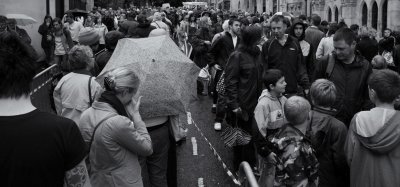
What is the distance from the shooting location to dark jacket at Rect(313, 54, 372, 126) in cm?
573

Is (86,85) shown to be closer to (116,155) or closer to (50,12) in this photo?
(116,155)

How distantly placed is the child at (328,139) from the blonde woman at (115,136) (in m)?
1.46

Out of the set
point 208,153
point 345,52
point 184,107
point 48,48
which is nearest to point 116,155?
point 184,107

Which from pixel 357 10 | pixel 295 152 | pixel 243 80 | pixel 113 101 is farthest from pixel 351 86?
pixel 357 10

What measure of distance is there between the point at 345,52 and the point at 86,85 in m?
2.65

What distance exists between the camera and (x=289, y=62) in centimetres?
723

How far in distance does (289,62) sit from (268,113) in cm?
154

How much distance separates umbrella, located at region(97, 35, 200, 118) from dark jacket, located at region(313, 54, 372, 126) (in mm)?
1584

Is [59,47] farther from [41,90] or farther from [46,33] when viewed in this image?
[41,90]

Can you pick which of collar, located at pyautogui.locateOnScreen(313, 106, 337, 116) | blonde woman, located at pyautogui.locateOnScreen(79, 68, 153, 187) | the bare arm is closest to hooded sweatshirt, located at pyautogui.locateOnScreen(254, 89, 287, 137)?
collar, located at pyautogui.locateOnScreen(313, 106, 337, 116)

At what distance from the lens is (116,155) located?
419 centimetres

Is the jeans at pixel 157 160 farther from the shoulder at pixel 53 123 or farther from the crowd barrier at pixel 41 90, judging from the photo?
the crowd barrier at pixel 41 90

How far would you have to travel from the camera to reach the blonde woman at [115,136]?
4129 mm

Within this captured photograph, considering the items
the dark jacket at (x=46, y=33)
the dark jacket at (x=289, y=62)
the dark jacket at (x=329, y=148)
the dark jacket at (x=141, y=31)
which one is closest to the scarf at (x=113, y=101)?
the dark jacket at (x=329, y=148)
